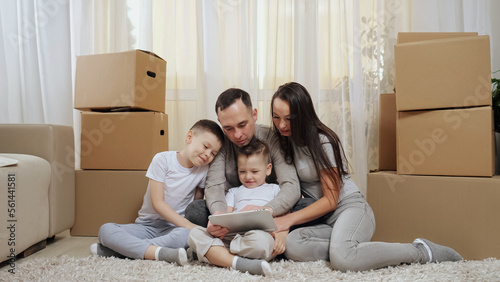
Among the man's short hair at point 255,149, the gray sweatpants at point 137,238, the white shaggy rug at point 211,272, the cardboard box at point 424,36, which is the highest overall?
the cardboard box at point 424,36

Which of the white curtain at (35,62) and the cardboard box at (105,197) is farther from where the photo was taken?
the white curtain at (35,62)

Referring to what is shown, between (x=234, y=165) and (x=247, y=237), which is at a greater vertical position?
(x=234, y=165)

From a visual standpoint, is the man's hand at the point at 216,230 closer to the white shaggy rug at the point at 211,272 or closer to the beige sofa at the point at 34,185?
the white shaggy rug at the point at 211,272

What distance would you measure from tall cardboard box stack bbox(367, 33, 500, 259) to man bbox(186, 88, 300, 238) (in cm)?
46

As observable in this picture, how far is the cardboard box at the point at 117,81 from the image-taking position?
1747mm

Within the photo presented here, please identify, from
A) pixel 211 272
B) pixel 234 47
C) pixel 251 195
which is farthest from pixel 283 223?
pixel 234 47

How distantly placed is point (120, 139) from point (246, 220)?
0.83 m

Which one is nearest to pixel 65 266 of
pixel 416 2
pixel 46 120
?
pixel 46 120

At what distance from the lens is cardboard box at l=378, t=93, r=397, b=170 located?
72.8 inches

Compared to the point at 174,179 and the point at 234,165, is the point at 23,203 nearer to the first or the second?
the point at 174,179

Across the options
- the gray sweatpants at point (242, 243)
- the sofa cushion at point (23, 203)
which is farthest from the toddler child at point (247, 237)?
the sofa cushion at point (23, 203)

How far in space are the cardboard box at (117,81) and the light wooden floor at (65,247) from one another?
59cm

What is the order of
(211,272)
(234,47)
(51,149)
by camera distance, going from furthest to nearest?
(234,47) < (51,149) < (211,272)

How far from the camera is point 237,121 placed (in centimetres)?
139
